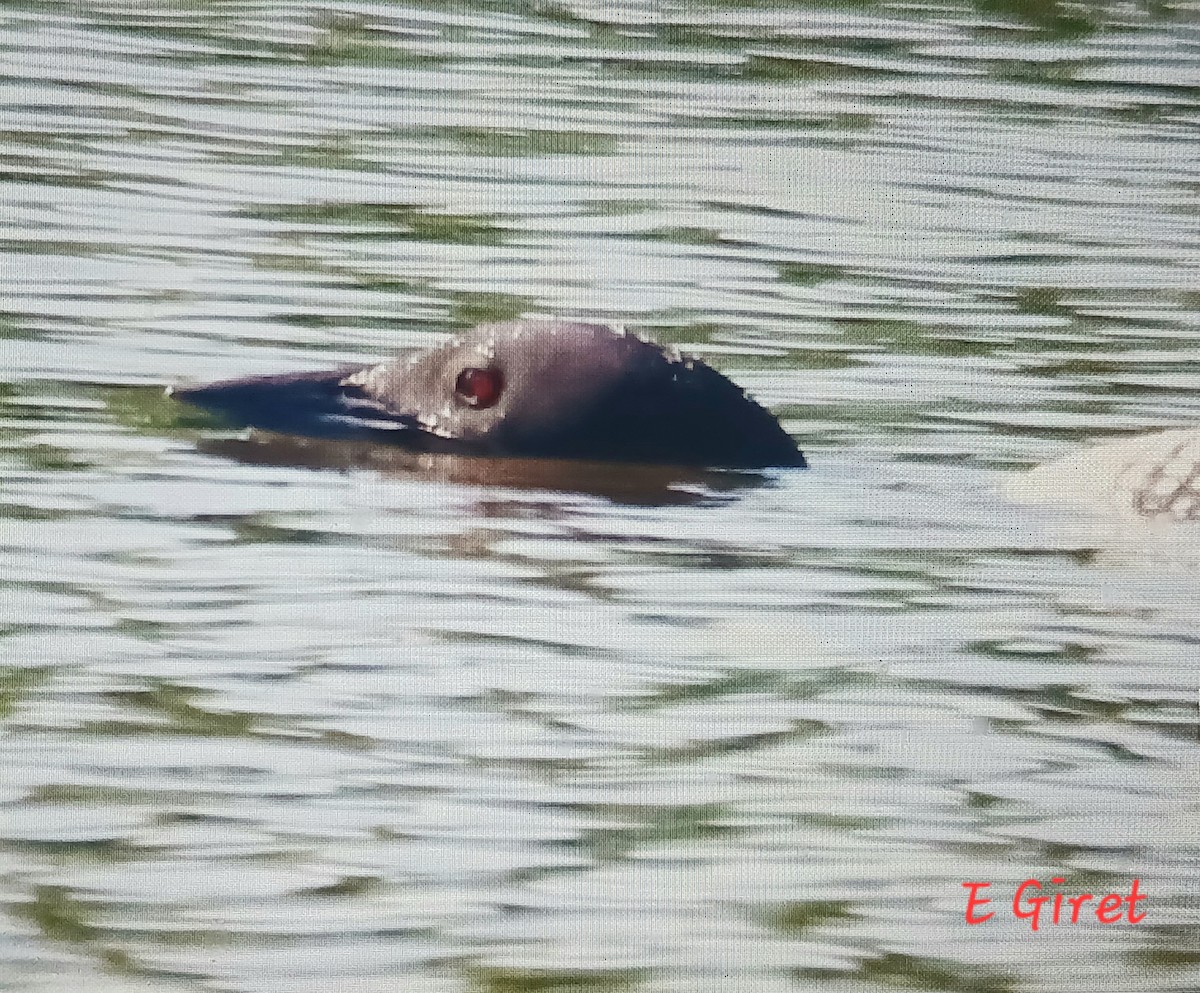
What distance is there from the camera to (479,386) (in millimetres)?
1907

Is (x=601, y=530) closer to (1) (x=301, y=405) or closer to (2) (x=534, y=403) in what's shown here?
(2) (x=534, y=403)

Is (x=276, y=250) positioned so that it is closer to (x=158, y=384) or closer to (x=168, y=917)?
(x=158, y=384)

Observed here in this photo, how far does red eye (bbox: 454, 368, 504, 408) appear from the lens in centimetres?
190

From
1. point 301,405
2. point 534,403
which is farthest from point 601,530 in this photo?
point 301,405

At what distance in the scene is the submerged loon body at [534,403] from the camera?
73.6 inches

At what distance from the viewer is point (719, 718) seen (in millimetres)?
1808

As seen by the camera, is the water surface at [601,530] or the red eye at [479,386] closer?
the water surface at [601,530]
